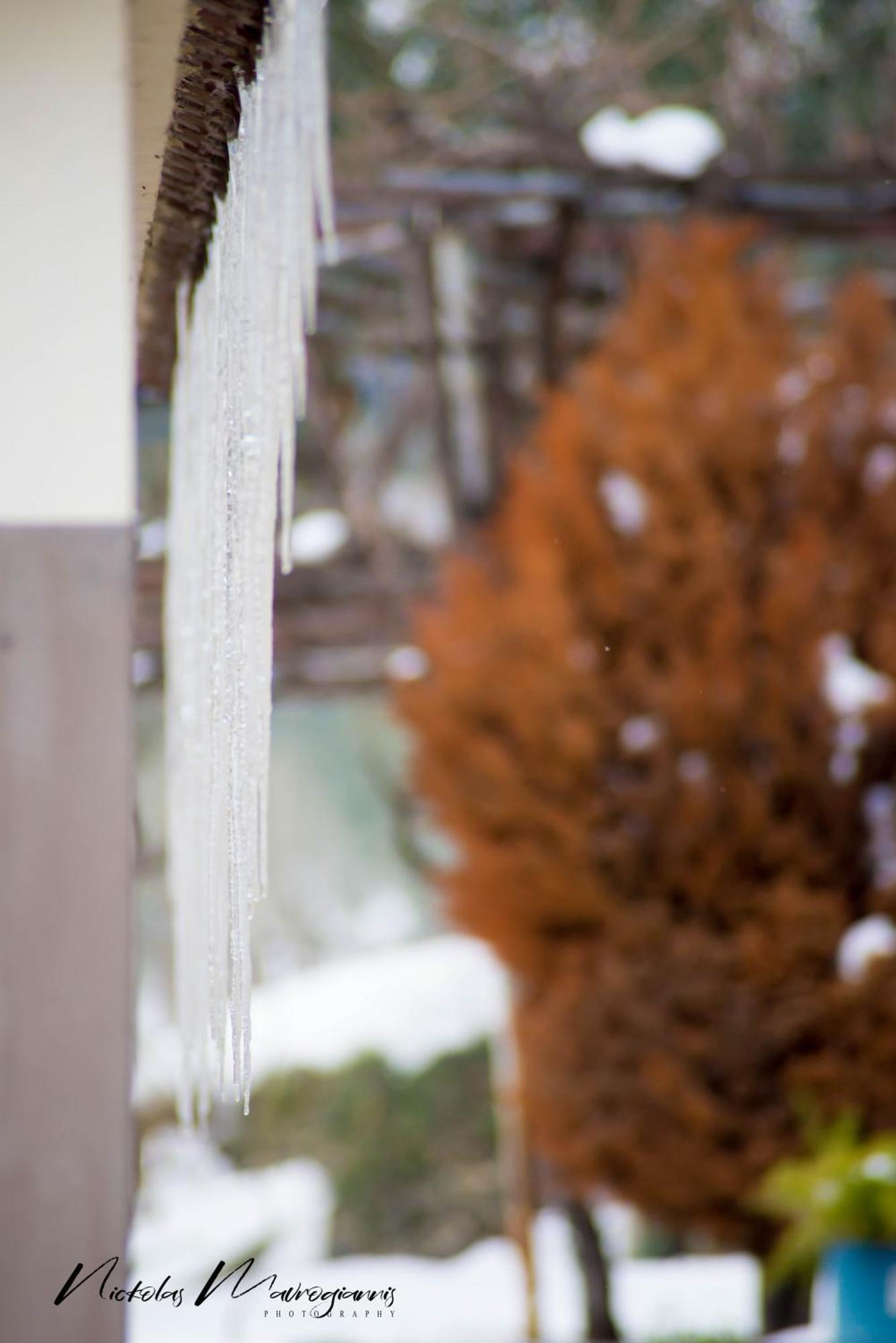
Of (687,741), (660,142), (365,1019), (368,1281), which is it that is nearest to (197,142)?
(687,741)

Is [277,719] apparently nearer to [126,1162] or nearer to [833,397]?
[833,397]

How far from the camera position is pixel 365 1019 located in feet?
20.4

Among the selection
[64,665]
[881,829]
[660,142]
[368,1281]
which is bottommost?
[368,1281]

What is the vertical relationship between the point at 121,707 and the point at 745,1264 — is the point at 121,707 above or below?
above

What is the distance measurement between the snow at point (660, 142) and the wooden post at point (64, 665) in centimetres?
256

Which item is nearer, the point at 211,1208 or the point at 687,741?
the point at 687,741

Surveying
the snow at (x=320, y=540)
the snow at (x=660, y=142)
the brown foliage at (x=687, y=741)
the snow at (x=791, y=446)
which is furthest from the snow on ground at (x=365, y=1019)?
the snow at (x=660, y=142)

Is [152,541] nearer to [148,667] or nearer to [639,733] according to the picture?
[148,667]

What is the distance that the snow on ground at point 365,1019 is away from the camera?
6.16m

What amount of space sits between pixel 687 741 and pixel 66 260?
2208 mm

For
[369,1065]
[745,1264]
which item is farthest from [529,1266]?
[369,1065]

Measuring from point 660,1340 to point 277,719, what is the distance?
5.37 meters

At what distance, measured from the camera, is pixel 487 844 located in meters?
3.08

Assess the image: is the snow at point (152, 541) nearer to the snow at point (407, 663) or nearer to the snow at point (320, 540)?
the snow at point (320, 540)
